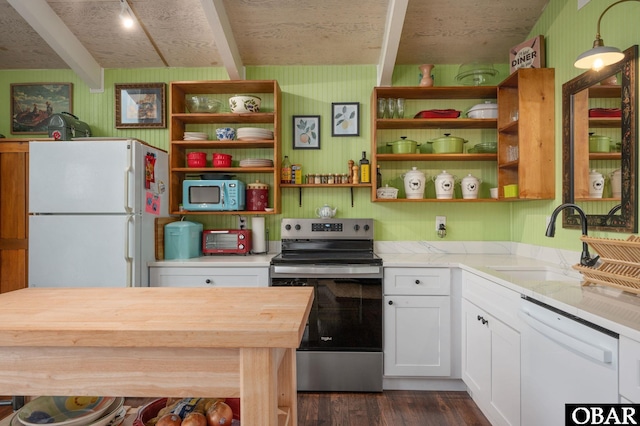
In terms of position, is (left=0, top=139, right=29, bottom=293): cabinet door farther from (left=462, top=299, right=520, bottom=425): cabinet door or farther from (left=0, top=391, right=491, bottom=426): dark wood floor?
(left=462, top=299, right=520, bottom=425): cabinet door

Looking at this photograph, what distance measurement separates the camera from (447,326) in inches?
101

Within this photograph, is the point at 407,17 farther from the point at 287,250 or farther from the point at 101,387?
the point at 101,387

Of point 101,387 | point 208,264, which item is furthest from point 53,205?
point 101,387

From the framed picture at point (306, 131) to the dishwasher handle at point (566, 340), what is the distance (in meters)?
2.15

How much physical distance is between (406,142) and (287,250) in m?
1.34

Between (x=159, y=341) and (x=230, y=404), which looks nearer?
(x=159, y=341)

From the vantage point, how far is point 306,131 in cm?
327

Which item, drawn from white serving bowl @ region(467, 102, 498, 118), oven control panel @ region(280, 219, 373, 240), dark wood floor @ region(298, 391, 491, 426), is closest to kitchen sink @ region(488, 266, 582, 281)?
dark wood floor @ region(298, 391, 491, 426)

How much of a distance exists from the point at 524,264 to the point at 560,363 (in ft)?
3.89

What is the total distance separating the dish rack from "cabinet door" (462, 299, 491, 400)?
0.69 m

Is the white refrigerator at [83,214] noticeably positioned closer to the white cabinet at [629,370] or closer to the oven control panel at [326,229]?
the oven control panel at [326,229]

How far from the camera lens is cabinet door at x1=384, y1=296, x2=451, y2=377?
2572 millimetres

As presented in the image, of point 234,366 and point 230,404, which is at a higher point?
point 234,366

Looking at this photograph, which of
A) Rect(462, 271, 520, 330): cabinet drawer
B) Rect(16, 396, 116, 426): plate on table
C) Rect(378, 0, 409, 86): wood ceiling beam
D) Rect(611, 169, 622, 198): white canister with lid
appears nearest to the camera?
Rect(16, 396, 116, 426): plate on table
